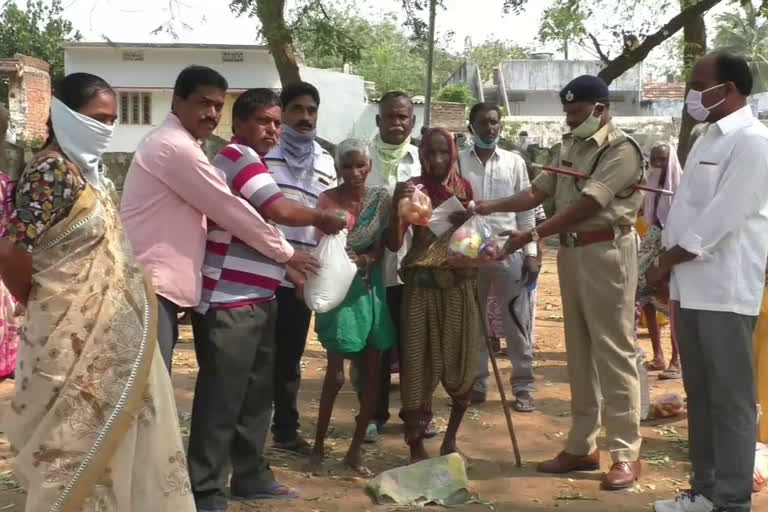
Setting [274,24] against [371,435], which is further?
[274,24]

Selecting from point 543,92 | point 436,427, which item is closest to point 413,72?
point 543,92

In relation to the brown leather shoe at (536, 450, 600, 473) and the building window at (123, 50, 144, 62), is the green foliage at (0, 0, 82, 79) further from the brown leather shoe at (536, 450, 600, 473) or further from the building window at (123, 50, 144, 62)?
the brown leather shoe at (536, 450, 600, 473)

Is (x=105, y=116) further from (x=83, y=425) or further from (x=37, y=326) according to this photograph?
(x=83, y=425)

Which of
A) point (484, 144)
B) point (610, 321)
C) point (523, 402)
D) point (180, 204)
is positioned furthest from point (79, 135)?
point (523, 402)

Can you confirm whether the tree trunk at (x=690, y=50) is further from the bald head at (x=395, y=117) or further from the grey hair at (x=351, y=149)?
the grey hair at (x=351, y=149)

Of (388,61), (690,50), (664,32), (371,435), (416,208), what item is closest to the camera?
(416,208)

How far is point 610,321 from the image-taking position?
497cm

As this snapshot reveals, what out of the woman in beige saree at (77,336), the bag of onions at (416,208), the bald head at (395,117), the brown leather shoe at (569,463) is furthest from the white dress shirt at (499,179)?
the woman in beige saree at (77,336)

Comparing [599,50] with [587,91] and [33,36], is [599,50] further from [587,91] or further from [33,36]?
[33,36]

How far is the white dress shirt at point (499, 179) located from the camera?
6520 mm

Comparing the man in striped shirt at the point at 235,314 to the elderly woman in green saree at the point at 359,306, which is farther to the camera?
the elderly woman in green saree at the point at 359,306

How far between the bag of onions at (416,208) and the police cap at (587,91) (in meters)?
0.93

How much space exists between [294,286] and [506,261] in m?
1.94

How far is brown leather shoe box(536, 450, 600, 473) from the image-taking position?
5188mm
